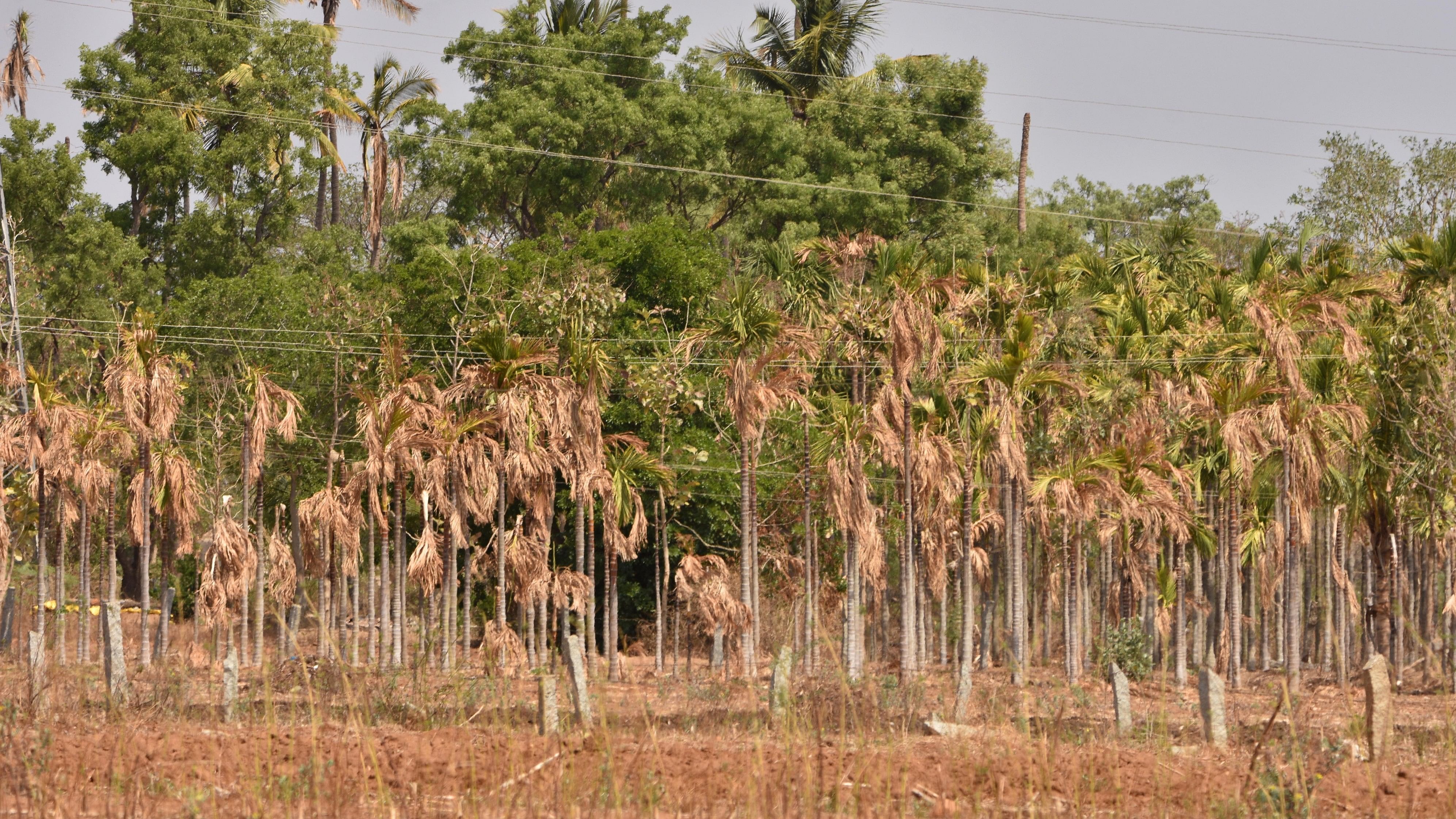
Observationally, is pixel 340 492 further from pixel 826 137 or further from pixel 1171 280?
pixel 826 137

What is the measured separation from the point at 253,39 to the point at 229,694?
104ft

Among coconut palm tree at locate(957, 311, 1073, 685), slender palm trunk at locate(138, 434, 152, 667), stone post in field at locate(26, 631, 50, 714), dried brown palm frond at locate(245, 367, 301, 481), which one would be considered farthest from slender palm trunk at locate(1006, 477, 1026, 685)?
stone post in field at locate(26, 631, 50, 714)

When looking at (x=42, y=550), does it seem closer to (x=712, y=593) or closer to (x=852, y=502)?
(x=712, y=593)

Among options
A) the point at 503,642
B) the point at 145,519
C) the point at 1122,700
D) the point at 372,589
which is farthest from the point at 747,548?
the point at 145,519

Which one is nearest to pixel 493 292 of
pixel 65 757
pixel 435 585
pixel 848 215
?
pixel 435 585

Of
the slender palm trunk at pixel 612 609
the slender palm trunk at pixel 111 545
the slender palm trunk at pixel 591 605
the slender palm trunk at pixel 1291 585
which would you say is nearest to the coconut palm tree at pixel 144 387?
the slender palm trunk at pixel 111 545

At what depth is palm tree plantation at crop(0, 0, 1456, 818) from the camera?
1234 centimetres

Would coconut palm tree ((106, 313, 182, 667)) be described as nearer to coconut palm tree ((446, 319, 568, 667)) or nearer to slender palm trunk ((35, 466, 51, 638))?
slender palm trunk ((35, 466, 51, 638))

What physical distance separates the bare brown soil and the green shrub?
855 centimetres

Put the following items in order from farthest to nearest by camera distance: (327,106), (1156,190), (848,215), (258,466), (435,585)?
(1156,190), (327,106), (848,215), (258,466), (435,585)

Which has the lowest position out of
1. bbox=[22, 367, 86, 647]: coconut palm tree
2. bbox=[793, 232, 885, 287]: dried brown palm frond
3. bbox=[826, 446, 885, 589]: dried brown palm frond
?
bbox=[826, 446, 885, 589]: dried brown palm frond

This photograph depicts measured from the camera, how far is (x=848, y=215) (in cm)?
4084

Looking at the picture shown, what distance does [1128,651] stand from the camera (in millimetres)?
27453

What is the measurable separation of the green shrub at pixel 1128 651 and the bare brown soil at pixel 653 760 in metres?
8.55
